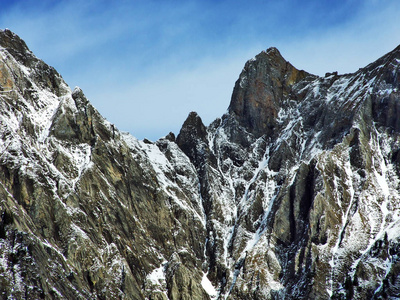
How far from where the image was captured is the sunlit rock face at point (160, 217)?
153500 mm

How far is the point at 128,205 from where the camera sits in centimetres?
18000

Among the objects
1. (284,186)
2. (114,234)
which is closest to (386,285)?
(284,186)

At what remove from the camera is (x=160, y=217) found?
186m

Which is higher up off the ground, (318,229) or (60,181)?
(60,181)

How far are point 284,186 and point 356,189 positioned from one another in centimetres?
2134

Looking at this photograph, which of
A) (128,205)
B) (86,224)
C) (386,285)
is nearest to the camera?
(386,285)

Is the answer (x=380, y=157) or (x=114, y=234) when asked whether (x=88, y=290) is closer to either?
(x=114, y=234)

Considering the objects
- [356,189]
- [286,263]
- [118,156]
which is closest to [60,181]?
[118,156]

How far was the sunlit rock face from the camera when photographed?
153500 mm

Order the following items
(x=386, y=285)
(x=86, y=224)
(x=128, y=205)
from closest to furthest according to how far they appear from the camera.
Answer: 1. (x=386, y=285)
2. (x=86, y=224)
3. (x=128, y=205)

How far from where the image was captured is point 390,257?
15625 centimetres

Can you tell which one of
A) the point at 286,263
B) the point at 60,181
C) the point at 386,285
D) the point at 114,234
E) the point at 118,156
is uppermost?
the point at 118,156

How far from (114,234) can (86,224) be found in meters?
8.91

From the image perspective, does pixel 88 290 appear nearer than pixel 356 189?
Yes
